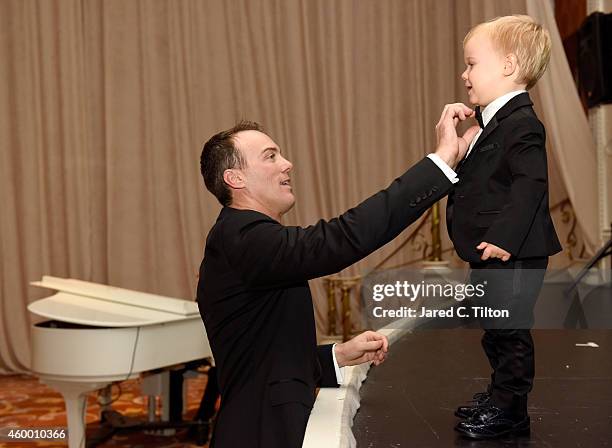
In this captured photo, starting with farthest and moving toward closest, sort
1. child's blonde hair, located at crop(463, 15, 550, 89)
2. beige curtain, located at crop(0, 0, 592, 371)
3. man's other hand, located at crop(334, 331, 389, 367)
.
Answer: beige curtain, located at crop(0, 0, 592, 371), man's other hand, located at crop(334, 331, 389, 367), child's blonde hair, located at crop(463, 15, 550, 89)

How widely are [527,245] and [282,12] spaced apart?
526 centimetres

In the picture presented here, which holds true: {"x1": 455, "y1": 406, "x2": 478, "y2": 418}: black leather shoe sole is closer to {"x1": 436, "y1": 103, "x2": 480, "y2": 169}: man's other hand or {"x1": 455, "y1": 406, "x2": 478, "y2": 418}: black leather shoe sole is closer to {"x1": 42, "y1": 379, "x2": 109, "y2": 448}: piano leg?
{"x1": 436, "y1": 103, "x2": 480, "y2": 169}: man's other hand

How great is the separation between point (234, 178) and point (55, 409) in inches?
158

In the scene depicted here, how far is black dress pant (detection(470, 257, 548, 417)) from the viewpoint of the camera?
157 centimetres

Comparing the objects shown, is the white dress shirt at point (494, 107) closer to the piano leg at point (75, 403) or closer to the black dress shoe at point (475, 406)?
the black dress shoe at point (475, 406)

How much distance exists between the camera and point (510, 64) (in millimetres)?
1646

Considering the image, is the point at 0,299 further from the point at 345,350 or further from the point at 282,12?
the point at 345,350

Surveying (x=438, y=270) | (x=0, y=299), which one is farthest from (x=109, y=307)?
(x=0, y=299)

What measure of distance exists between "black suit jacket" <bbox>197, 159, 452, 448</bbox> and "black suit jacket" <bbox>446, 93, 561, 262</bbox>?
196mm

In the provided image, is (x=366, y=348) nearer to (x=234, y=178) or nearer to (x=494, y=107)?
(x=234, y=178)

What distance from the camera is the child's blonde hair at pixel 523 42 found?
5.35 ft

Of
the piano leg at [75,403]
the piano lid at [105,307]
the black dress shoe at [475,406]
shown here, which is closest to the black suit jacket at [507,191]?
the black dress shoe at [475,406]

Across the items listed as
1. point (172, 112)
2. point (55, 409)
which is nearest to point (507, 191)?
point (55, 409)

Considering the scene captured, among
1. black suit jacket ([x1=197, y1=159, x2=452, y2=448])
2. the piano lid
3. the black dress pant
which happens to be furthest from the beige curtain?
the black dress pant
